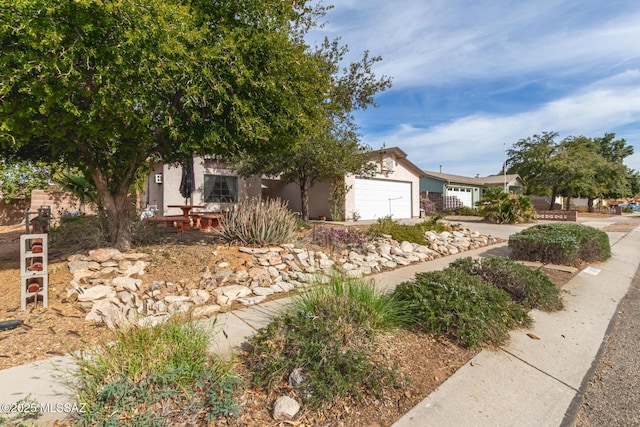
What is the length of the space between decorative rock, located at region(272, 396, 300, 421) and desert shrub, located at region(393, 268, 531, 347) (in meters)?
1.79

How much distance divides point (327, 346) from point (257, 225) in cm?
429

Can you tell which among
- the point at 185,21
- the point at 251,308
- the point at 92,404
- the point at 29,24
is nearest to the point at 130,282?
the point at 251,308

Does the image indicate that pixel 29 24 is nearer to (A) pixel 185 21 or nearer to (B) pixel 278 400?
(A) pixel 185 21

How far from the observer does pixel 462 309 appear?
3.41m

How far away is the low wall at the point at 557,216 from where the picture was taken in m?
20.0

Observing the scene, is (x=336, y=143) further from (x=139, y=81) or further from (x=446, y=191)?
(x=446, y=191)

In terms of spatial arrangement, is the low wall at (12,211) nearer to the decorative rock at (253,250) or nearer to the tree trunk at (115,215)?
the tree trunk at (115,215)

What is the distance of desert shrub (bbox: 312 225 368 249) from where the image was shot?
305 inches

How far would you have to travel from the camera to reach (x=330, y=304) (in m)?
3.14

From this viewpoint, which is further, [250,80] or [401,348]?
[250,80]

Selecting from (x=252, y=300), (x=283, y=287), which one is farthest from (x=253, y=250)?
(x=252, y=300)

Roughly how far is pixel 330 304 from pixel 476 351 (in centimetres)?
158

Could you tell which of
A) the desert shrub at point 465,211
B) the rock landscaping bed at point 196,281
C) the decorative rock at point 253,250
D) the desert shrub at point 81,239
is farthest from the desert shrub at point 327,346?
the desert shrub at point 465,211

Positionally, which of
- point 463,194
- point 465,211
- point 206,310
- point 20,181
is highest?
point 463,194
